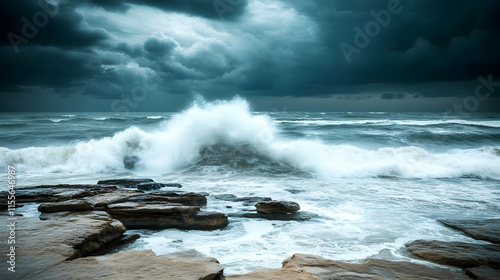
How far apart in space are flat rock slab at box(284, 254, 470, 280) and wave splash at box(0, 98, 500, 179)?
8041mm

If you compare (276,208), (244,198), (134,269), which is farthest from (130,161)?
(134,269)

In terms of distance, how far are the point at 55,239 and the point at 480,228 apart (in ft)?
22.6

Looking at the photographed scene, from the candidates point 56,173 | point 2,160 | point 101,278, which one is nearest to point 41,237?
point 101,278

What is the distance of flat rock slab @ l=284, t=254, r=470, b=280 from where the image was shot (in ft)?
10.7

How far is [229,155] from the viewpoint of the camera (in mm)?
13828

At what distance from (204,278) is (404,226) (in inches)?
174

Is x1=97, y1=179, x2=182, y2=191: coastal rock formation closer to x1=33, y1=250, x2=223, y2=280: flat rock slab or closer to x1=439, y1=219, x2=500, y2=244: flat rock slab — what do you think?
x1=33, y1=250, x2=223, y2=280: flat rock slab

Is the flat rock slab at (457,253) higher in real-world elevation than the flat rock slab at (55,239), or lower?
lower

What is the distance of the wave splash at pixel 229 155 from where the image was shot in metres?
12.2

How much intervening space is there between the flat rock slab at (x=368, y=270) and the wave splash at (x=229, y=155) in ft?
26.4

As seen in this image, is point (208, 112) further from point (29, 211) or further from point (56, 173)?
point (29, 211)

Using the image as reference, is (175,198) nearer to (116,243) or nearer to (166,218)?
(166,218)

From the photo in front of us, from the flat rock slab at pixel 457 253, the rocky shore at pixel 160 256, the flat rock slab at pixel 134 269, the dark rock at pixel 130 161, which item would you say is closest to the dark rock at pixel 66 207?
the rocky shore at pixel 160 256

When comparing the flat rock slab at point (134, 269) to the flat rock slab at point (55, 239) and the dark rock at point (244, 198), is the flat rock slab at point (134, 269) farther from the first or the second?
the dark rock at point (244, 198)
